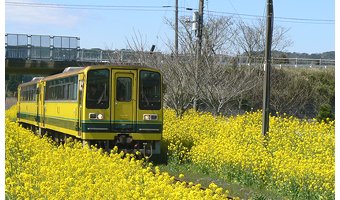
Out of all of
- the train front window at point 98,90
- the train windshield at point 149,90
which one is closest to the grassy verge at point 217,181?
the train windshield at point 149,90

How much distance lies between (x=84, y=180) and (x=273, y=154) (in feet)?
18.3

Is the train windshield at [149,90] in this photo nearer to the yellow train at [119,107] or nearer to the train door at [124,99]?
the yellow train at [119,107]

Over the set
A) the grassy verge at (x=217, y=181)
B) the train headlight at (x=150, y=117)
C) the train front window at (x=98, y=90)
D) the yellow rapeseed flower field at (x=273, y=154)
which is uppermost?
the train front window at (x=98, y=90)

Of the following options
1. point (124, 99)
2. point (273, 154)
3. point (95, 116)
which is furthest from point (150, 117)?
point (273, 154)

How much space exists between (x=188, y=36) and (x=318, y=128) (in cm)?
1323

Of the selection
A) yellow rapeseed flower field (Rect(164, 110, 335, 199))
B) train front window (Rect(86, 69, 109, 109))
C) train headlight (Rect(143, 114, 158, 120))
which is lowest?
yellow rapeseed flower field (Rect(164, 110, 335, 199))

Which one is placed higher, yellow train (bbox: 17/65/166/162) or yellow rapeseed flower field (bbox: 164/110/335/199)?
yellow train (bbox: 17/65/166/162)

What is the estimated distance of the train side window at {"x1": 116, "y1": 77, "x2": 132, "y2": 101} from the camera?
51.9 feet

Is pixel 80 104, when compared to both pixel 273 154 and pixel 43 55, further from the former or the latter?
pixel 43 55

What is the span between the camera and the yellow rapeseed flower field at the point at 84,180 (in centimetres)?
696

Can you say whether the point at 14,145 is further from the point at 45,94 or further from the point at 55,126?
the point at 45,94

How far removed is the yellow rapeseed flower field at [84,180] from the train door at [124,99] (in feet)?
14.4

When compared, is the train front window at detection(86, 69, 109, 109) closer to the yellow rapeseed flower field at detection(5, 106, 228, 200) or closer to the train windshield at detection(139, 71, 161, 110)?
the train windshield at detection(139, 71, 161, 110)

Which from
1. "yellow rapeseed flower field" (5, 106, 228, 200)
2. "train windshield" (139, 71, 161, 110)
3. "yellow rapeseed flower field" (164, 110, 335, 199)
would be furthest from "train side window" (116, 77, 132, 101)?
"yellow rapeseed flower field" (5, 106, 228, 200)
